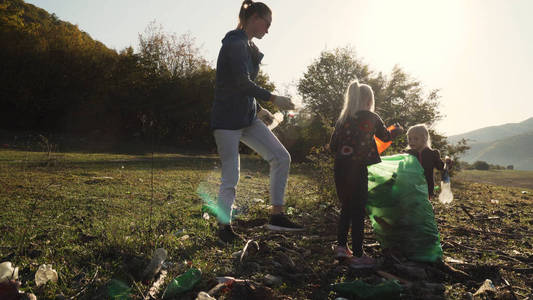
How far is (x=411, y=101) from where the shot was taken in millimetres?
25406

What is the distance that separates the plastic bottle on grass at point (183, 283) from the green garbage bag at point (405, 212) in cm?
163

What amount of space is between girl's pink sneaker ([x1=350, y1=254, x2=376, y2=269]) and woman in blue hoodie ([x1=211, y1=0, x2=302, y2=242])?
2.55ft

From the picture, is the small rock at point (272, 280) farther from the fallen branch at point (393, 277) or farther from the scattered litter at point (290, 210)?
the scattered litter at point (290, 210)

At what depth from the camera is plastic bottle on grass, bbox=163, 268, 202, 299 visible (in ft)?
6.35

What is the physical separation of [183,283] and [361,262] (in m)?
1.39

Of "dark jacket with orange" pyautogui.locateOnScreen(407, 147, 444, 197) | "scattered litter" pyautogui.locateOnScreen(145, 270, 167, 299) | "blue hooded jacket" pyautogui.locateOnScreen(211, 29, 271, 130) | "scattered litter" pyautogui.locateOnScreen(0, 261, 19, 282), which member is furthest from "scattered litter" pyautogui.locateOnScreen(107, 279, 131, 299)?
"dark jacket with orange" pyautogui.locateOnScreen(407, 147, 444, 197)

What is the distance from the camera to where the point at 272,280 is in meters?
2.24

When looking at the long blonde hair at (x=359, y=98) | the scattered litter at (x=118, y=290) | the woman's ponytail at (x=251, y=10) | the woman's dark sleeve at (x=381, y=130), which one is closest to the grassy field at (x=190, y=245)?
the scattered litter at (x=118, y=290)

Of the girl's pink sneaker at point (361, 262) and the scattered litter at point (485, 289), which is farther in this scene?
the girl's pink sneaker at point (361, 262)

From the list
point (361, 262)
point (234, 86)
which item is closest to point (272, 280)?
point (361, 262)

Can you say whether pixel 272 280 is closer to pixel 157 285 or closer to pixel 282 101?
pixel 157 285

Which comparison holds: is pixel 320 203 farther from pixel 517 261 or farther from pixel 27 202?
pixel 27 202

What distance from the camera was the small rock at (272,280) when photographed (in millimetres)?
2225

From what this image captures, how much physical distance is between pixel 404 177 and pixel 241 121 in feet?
4.93
